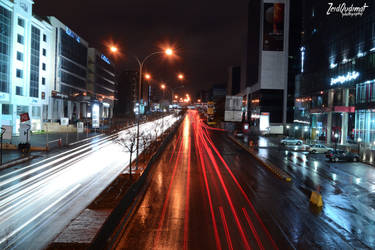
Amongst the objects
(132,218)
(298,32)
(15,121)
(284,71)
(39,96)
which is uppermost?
(298,32)

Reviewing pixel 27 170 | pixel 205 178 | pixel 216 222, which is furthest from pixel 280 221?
pixel 27 170

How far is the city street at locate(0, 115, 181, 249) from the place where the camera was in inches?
403

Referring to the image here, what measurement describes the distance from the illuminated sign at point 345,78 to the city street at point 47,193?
122 ft

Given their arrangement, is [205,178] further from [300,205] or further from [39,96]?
[39,96]

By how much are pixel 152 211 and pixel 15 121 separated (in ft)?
135

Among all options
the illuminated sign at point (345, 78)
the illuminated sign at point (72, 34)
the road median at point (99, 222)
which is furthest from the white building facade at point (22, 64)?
the illuminated sign at point (345, 78)

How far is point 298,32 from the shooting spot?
7431 centimetres

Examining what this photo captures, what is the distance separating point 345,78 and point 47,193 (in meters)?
46.4

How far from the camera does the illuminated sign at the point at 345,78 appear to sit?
4124 cm

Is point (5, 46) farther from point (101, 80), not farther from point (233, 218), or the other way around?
point (101, 80)

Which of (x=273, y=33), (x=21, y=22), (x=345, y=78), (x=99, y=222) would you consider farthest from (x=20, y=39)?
(x=273, y=33)

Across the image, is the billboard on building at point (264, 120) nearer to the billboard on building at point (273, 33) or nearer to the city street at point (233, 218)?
the billboard on building at point (273, 33)

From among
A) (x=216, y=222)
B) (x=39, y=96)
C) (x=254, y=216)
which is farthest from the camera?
(x=39, y=96)

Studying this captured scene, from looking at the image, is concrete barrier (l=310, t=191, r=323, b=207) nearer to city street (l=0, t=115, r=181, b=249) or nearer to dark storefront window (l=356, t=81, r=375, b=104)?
city street (l=0, t=115, r=181, b=249)
